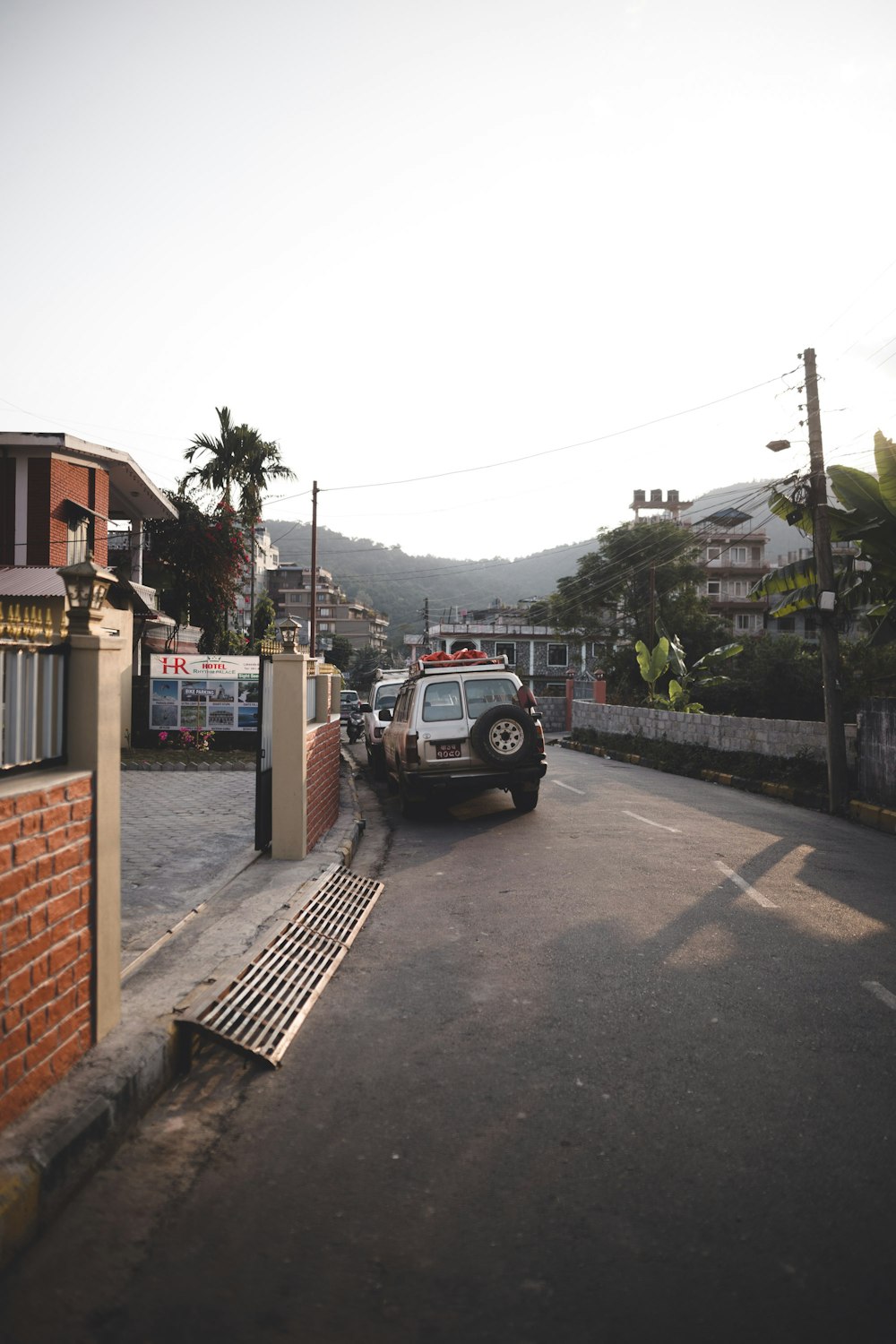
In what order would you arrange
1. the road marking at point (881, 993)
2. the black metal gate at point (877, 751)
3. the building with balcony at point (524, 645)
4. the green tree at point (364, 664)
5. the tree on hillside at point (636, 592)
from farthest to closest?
1. the green tree at point (364, 664)
2. the building with balcony at point (524, 645)
3. the tree on hillside at point (636, 592)
4. the black metal gate at point (877, 751)
5. the road marking at point (881, 993)

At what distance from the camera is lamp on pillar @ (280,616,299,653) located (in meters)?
8.30

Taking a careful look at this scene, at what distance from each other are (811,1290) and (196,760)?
1657 centimetres

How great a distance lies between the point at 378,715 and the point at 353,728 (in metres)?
10.2

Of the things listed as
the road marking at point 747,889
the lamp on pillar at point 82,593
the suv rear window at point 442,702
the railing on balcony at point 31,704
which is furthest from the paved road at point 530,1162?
the suv rear window at point 442,702

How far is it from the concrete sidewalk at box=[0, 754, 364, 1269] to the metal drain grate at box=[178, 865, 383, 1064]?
17 cm

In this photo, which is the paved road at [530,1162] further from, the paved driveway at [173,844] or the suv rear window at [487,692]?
Answer: the suv rear window at [487,692]

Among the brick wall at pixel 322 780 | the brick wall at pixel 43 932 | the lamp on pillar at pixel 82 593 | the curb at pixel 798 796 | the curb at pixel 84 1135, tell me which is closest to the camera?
the curb at pixel 84 1135

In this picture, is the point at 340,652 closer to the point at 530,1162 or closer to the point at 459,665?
the point at 459,665

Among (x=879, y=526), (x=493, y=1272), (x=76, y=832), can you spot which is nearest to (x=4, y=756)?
(x=76, y=832)

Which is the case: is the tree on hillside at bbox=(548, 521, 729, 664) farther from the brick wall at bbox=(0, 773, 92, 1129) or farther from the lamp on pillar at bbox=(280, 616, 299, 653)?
the brick wall at bbox=(0, 773, 92, 1129)

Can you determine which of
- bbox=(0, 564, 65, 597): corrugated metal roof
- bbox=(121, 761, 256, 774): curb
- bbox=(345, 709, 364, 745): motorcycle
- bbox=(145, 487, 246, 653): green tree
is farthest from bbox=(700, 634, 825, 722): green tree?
bbox=(0, 564, 65, 597): corrugated metal roof

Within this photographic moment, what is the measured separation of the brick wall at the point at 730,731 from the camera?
1689 centimetres

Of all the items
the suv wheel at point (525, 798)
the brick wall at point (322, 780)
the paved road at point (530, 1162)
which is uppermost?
the brick wall at point (322, 780)

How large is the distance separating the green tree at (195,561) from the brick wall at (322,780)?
62.5ft
